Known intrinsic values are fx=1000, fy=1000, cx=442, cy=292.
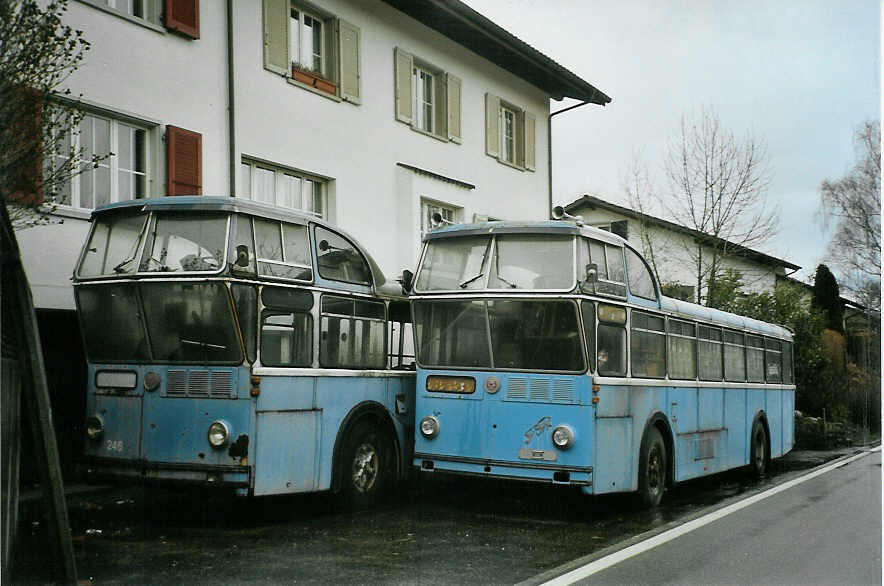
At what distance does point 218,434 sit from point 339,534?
4.83 feet

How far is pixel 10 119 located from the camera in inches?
347

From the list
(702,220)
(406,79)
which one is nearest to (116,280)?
(406,79)

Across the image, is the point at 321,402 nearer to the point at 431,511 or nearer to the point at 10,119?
the point at 431,511

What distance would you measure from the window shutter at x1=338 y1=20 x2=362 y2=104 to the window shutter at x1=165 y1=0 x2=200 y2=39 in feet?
11.6

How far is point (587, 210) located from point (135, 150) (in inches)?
639

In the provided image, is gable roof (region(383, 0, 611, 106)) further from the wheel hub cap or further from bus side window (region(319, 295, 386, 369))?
the wheel hub cap

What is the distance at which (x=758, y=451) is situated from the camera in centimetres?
1627

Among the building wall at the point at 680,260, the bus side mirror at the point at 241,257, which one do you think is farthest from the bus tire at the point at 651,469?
the building wall at the point at 680,260

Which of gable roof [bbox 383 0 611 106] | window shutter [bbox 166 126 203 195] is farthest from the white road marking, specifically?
window shutter [bbox 166 126 203 195]

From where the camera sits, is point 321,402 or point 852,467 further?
point 852,467

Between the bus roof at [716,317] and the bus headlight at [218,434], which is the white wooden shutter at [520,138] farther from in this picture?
the bus headlight at [218,434]

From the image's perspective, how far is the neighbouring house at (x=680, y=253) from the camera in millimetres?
25922

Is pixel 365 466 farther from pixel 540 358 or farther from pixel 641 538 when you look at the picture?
pixel 641 538

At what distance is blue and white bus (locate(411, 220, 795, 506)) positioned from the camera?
10258mm
